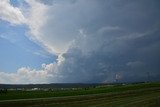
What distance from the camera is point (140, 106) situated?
3991 cm

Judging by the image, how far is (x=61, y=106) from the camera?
44.4 meters

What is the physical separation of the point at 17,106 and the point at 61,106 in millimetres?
5915

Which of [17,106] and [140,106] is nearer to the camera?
[140,106]

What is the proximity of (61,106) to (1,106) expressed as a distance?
26.5 feet

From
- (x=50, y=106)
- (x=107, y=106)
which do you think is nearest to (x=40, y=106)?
(x=50, y=106)

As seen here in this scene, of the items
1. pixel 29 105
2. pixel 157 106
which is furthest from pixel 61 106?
pixel 157 106

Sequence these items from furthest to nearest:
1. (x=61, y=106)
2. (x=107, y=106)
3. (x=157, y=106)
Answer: (x=61, y=106) → (x=107, y=106) → (x=157, y=106)

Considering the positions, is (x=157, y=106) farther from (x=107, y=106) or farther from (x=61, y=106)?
(x=61, y=106)

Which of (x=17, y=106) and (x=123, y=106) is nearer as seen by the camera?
(x=123, y=106)

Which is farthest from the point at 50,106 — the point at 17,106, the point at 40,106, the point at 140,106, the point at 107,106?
the point at 140,106

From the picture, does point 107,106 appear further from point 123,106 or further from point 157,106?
point 157,106

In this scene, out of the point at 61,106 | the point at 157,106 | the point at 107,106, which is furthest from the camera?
the point at 61,106

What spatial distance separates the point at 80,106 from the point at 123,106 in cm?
595

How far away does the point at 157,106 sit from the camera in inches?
1496
